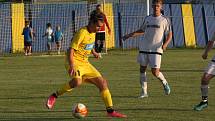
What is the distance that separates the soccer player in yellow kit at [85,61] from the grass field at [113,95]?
43 centimetres

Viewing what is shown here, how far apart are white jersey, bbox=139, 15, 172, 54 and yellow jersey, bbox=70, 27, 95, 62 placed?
277 cm

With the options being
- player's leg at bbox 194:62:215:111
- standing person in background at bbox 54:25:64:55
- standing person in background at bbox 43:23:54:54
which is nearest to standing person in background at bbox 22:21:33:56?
standing person in background at bbox 43:23:54:54

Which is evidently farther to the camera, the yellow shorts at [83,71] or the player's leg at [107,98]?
the yellow shorts at [83,71]

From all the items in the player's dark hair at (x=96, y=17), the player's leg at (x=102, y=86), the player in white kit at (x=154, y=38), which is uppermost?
the player's dark hair at (x=96, y=17)

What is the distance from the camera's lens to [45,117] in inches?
445

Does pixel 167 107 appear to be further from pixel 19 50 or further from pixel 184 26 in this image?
pixel 184 26

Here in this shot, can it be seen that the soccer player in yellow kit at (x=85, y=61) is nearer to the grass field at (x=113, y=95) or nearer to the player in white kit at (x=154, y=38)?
the grass field at (x=113, y=95)

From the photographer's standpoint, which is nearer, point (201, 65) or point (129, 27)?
point (201, 65)

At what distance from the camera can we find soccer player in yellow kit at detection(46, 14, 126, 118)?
1129 cm

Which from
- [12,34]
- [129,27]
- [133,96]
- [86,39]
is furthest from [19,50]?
[86,39]

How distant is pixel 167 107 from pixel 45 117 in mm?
2728

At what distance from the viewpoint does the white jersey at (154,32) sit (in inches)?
557

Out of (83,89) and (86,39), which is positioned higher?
(86,39)

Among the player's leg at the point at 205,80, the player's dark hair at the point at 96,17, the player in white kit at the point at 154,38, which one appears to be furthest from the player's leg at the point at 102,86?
the player in white kit at the point at 154,38
